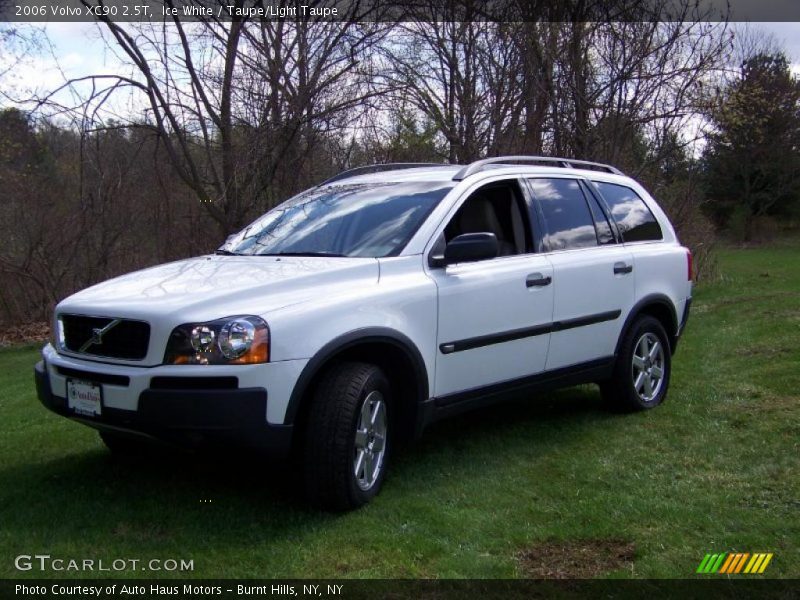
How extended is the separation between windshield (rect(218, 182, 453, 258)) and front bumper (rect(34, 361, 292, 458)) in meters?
1.33

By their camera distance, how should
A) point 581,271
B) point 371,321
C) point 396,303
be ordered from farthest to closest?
point 581,271
point 396,303
point 371,321

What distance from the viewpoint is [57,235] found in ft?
54.2

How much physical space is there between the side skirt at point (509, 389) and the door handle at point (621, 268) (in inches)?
24.8

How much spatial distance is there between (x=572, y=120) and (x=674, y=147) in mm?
2066

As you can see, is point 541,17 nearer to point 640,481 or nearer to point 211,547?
point 640,481

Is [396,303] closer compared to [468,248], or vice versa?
[396,303]

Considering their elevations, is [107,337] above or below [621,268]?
below

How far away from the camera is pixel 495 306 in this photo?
498 cm

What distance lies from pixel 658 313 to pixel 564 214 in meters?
1.42

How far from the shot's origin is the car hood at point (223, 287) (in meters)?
3.90

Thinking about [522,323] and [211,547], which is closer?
[211,547]

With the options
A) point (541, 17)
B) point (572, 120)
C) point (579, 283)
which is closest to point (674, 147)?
point (572, 120)

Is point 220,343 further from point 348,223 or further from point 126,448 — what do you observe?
point 126,448

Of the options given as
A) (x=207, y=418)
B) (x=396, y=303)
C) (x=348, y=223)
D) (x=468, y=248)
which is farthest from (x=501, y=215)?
(x=207, y=418)
